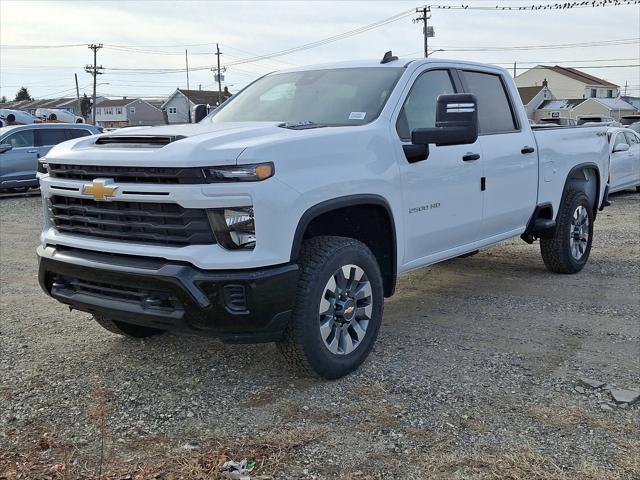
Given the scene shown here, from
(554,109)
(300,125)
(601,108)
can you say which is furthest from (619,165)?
(554,109)

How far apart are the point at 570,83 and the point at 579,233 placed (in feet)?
282

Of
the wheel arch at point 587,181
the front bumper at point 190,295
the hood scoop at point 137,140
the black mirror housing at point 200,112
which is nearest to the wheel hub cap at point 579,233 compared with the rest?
the wheel arch at point 587,181

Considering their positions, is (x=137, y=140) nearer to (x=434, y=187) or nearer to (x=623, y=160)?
(x=434, y=187)

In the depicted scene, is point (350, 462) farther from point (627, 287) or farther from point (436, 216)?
point (627, 287)

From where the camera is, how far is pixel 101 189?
150 inches

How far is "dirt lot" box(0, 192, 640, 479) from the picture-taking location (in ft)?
10.6

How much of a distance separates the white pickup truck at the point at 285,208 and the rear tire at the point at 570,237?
1.58 meters

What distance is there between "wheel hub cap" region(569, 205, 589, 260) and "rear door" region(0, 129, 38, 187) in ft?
41.9

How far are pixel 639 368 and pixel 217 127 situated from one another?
10.4ft

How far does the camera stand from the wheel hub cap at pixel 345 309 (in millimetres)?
4020

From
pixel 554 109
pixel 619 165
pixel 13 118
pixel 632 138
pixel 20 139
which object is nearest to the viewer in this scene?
pixel 619 165

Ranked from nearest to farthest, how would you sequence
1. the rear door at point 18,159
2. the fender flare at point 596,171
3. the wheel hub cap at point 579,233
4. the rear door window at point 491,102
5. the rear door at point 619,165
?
the rear door window at point 491,102 < the fender flare at point 596,171 < the wheel hub cap at point 579,233 < the rear door at point 619,165 < the rear door at point 18,159

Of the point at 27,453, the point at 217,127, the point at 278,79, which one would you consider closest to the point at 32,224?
the point at 278,79

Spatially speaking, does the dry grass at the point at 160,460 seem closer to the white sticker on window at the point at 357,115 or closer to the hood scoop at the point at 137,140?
the hood scoop at the point at 137,140
